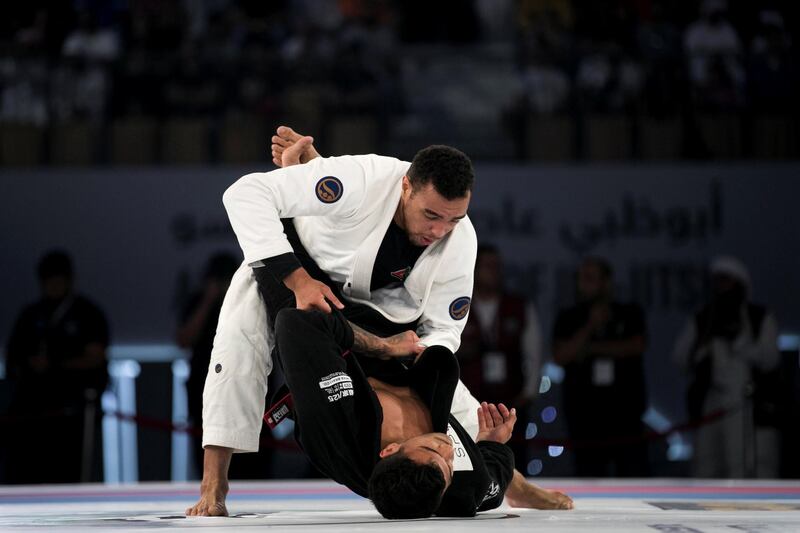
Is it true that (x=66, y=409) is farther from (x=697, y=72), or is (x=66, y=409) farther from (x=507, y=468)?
(x=697, y=72)

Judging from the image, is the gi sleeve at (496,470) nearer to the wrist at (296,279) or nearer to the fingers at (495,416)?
the fingers at (495,416)

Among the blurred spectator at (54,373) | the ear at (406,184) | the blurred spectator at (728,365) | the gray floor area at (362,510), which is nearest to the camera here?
the gray floor area at (362,510)

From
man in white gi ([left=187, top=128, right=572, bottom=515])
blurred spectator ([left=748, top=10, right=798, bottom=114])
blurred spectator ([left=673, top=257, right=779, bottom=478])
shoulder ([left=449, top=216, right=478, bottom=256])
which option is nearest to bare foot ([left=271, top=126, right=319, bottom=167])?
man in white gi ([left=187, top=128, right=572, bottom=515])

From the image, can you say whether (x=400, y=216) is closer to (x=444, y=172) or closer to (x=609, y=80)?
(x=444, y=172)

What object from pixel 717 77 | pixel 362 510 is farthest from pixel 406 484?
pixel 717 77

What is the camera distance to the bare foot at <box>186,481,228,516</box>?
10.0ft

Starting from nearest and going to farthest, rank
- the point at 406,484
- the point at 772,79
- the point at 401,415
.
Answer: the point at 406,484 < the point at 401,415 < the point at 772,79

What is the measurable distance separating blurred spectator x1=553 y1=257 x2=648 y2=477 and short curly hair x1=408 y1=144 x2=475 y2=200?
3.05 metres

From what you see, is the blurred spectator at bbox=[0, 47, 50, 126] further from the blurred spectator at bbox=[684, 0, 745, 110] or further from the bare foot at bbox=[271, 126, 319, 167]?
the bare foot at bbox=[271, 126, 319, 167]

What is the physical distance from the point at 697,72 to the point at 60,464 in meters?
5.36

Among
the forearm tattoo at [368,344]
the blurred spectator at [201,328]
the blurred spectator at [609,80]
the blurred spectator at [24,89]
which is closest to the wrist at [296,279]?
the forearm tattoo at [368,344]

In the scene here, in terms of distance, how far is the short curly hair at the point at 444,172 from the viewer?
3057 millimetres

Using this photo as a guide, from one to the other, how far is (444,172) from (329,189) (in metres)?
0.36

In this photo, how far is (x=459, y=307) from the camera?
11.1 feet
